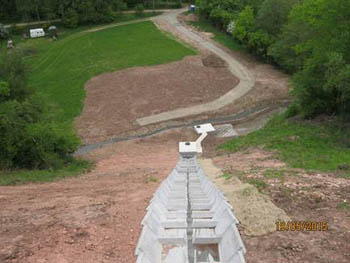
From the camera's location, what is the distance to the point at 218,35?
184 ft

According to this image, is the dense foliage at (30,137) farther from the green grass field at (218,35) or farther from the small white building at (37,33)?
the small white building at (37,33)

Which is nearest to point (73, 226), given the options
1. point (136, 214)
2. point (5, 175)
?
point (136, 214)

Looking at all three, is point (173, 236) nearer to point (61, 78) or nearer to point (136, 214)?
point (136, 214)

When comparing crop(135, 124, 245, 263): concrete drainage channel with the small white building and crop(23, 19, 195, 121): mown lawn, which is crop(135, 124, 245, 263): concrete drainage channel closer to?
crop(23, 19, 195, 121): mown lawn

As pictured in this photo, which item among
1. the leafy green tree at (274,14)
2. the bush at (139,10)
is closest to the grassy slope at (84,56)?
the bush at (139,10)

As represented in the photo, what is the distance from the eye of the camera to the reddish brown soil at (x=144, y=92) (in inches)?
1298

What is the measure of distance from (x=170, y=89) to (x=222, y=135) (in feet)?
34.5

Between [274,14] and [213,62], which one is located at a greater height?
[274,14]

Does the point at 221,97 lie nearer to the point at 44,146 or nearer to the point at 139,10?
the point at 44,146

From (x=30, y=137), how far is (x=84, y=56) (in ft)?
94.5

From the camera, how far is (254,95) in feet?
122

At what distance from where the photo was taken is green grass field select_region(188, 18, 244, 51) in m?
51.6

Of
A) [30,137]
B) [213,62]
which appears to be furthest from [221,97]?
[30,137]

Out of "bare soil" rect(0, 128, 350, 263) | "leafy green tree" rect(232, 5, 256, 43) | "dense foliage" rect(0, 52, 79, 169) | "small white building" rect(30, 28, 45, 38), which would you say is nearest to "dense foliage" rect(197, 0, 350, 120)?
"bare soil" rect(0, 128, 350, 263)
